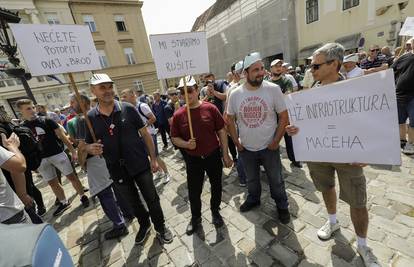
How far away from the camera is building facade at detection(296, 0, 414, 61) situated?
513 inches

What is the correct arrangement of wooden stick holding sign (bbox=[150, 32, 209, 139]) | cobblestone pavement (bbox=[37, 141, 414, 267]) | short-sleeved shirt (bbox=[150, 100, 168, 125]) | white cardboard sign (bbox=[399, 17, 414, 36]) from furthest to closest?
1. short-sleeved shirt (bbox=[150, 100, 168, 125])
2. white cardboard sign (bbox=[399, 17, 414, 36])
3. wooden stick holding sign (bbox=[150, 32, 209, 139])
4. cobblestone pavement (bbox=[37, 141, 414, 267])

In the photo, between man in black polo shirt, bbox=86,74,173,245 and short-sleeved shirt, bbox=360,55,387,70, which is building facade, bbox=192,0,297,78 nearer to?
short-sleeved shirt, bbox=360,55,387,70

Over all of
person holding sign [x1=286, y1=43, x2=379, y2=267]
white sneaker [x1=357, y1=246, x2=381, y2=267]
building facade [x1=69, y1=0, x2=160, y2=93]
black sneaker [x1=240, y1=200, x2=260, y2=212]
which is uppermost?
building facade [x1=69, y1=0, x2=160, y2=93]

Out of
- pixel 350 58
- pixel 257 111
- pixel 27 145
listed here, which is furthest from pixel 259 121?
pixel 27 145

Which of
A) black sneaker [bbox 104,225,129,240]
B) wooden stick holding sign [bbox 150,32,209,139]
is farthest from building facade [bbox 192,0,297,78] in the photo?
black sneaker [bbox 104,225,129,240]

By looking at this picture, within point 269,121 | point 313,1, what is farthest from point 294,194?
point 313,1

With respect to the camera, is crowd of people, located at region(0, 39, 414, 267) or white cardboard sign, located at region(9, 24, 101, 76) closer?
crowd of people, located at region(0, 39, 414, 267)

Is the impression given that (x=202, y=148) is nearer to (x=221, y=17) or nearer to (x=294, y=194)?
(x=294, y=194)

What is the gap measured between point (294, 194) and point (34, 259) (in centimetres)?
323

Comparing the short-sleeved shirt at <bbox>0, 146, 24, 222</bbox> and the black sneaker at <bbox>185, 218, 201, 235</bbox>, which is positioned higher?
the short-sleeved shirt at <bbox>0, 146, 24, 222</bbox>

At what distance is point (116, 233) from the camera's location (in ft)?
10.0

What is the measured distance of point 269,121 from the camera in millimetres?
2494

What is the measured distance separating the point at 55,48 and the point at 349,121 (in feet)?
9.43

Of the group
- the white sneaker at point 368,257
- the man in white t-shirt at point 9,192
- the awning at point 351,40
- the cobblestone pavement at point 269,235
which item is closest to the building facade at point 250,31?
the awning at point 351,40
